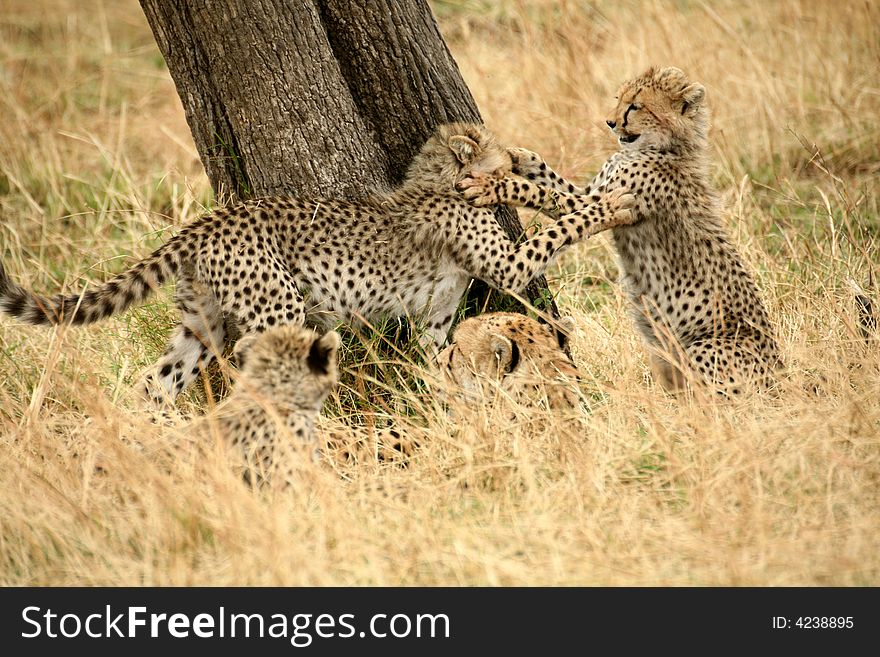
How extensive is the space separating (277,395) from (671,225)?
2.09 meters

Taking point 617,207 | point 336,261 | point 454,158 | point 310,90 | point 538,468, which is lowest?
point 538,468

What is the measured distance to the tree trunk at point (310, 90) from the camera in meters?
4.32

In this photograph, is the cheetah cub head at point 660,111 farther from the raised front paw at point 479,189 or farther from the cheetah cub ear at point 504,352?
the cheetah cub ear at point 504,352

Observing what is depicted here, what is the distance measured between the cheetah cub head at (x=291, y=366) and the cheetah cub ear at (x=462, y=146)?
1223 millimetres

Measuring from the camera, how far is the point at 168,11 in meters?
4.34

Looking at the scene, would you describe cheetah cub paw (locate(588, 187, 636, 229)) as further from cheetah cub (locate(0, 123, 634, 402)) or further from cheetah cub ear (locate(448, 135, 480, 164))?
cheetah cub ear (locate(448, 135, 480, 164))

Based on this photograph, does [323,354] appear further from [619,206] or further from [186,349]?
[619,206]

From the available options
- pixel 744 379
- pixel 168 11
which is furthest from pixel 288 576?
pixel 168 11

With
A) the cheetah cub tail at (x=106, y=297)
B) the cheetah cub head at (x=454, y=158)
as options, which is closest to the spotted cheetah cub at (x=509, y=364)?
the cheetah cub head at (x=454, y=158)

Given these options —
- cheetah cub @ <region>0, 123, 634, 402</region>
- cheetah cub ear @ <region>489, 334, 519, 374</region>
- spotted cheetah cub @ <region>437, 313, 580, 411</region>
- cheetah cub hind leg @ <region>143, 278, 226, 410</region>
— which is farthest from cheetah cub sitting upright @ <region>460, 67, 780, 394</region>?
cheetah cub hind leg @ <region>143, 278, 226, 410</region>

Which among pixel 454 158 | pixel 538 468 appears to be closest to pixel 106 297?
pixel 454 158

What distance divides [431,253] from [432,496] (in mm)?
1250

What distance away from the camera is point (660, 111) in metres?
4.89
